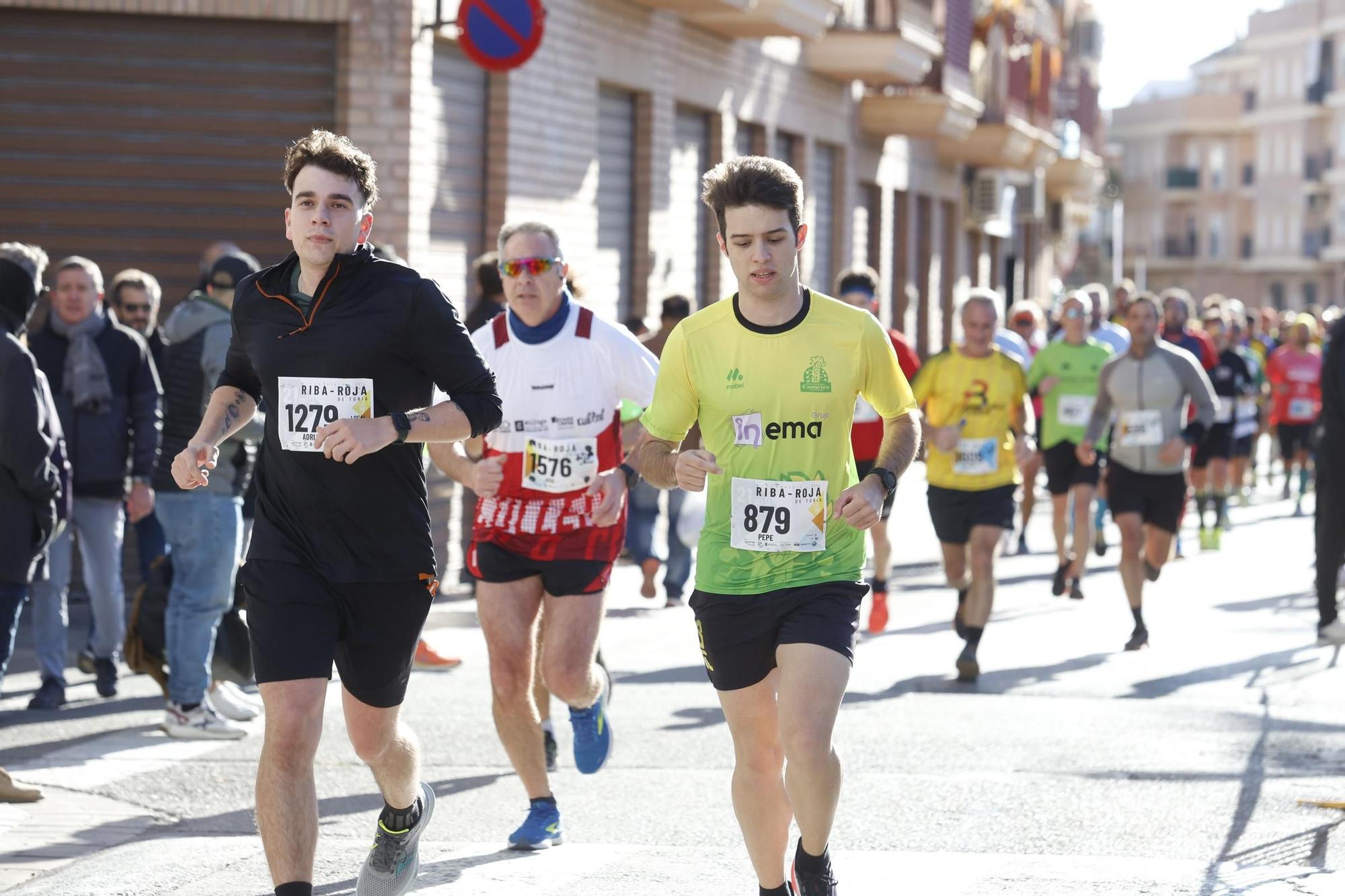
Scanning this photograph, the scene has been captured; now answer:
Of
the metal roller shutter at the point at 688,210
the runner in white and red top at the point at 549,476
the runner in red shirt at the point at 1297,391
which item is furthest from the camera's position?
the runner in red shirt at the point at 1297,391

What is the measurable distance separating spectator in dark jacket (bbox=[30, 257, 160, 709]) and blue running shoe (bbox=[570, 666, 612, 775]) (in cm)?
316

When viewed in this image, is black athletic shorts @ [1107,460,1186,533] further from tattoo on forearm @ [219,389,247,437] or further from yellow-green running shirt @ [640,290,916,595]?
tattoo on forearm @ [219,389,247,437]

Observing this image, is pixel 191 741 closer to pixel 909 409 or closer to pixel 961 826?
pixel 961 826

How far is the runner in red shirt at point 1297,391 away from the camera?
24547 millimetres

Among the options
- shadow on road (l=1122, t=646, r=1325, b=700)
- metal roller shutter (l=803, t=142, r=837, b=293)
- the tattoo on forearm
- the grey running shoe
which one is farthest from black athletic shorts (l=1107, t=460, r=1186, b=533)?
metal roller shutter (l=803, t=142, r=837, b=293)

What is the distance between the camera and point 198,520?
972cm

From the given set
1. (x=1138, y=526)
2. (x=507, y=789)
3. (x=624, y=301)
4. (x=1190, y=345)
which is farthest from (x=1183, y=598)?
(x=507, y=789)

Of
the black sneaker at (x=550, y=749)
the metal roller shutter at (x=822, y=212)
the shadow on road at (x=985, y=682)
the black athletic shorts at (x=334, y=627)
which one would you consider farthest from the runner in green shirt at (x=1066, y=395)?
the black athletic shorts at (x=334, y=627)

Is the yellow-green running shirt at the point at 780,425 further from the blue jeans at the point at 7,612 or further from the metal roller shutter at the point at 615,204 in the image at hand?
the metal roller shutter at the point at 615,204

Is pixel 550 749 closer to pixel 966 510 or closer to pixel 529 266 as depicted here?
pixel 529 266

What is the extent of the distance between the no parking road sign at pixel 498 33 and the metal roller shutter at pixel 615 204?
371cm

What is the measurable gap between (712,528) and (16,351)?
371cm

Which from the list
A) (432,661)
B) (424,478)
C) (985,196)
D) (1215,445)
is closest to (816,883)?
(424,478)

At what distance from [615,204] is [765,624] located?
528 inches
